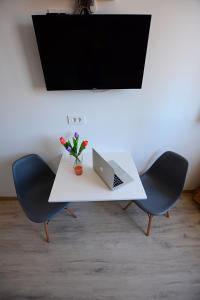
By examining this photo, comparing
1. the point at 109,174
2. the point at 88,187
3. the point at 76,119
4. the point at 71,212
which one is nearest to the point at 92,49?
the point at 76,119

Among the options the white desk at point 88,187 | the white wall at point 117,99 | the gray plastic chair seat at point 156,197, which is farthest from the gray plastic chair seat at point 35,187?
the gray plastic chair seat at point 156,197

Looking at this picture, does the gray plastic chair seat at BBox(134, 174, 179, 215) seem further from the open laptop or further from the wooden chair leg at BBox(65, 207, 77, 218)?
the wooden chair leg at BBox(65, 207, 77, 218)

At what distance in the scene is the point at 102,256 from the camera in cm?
164

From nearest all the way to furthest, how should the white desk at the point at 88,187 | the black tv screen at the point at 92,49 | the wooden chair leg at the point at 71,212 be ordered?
the black tv screen at the point at 92,49 → the white desk at the point at 88,187 → the wooden chair leg at the point at 71,212

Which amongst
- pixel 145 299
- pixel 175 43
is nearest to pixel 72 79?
pixel 175 43

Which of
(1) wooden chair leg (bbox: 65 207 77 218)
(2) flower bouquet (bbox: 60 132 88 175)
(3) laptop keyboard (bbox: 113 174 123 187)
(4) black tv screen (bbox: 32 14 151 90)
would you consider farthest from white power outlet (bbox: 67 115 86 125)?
(1) wooden chair leg (bbox: 65 207 77 218)

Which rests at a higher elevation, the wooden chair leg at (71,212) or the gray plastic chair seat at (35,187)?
the gray plastic chair seat at (35,187)

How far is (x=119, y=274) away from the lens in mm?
1521

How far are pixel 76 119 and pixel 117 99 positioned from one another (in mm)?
447

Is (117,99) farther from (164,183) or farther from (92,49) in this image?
(164,183)

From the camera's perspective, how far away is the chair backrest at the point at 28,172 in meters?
1.66

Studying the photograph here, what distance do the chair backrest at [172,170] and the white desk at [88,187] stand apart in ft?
1.19

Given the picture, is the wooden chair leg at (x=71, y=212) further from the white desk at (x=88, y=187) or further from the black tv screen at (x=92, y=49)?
the black tv screen at (x=92, y=49)

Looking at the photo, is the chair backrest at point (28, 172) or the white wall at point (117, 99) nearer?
the white wall at point (117, 99)
